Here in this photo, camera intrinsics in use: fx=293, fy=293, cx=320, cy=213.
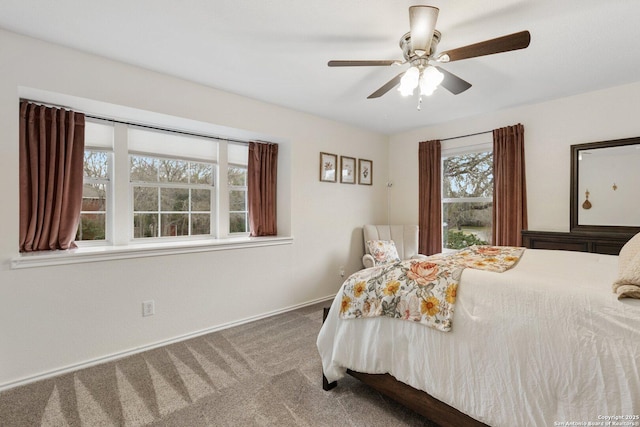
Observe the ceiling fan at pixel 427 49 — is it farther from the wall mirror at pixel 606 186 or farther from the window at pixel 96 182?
the window at pixel 96 182

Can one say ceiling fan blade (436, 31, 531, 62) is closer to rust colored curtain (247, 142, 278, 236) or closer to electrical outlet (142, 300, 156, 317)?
rust colored curtain (247, 142, 278, 236)

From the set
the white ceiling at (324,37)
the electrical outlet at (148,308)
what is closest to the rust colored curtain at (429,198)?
the white ceiling at (324,37)

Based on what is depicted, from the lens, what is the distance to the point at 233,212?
11.7 feet

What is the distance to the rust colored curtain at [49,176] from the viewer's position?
221 centimetres

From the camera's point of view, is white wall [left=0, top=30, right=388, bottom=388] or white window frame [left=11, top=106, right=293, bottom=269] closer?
white wall [left=0, top=30, right=388, bottom=388]

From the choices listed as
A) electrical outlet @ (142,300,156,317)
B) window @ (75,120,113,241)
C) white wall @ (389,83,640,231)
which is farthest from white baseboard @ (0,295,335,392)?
white wall @ (389,83,640,231)

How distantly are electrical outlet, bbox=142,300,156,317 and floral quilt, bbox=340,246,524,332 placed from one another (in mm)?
1797

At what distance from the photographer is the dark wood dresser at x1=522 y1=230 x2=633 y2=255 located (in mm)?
2598

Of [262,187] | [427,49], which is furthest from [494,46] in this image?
[262,187]

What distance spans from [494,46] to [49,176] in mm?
3184

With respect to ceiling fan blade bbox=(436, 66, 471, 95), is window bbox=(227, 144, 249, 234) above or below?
below

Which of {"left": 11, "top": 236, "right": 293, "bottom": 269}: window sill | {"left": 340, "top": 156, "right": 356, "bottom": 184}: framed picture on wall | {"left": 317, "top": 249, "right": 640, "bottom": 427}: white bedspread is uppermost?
{"left": 340, "top": 156, "right": 356, "bottom": 184}: framed picture on wall

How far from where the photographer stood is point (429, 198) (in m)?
4.10

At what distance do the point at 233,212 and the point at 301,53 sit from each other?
201 centimetres
